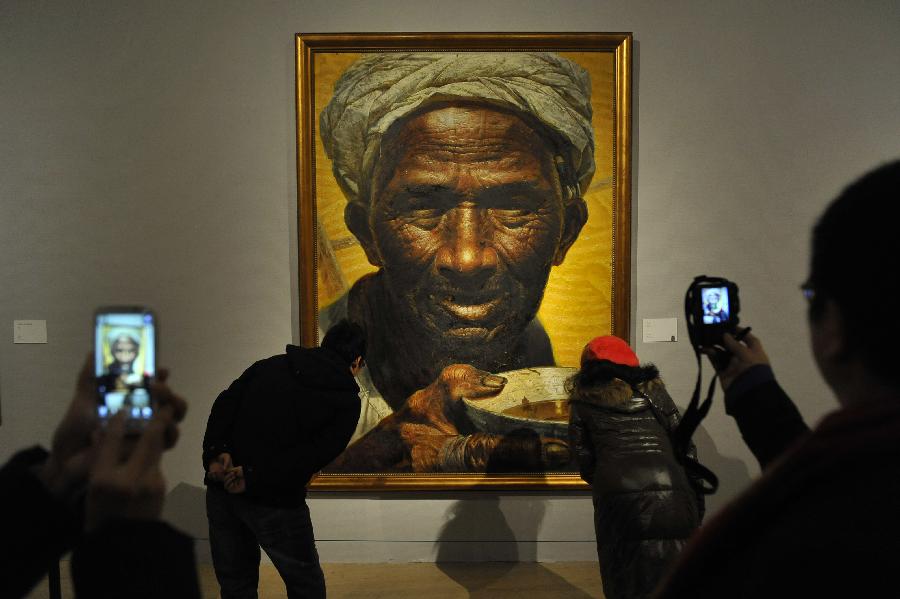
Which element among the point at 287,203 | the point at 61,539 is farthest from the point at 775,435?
the point at 287,203

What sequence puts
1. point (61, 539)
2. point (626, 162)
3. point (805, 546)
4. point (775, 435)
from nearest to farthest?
point (805, 546)
point (61, 539)
point (775, 435)
point (626, 162)

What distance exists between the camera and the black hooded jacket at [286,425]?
8.30ft

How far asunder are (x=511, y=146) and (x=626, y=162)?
0.73 m

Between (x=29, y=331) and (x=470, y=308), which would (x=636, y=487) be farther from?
(x=29, y=331)

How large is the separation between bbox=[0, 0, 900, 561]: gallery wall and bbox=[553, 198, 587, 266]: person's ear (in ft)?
1.23

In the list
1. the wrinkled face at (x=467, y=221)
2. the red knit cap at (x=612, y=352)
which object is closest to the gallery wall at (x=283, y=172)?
the wrinkled face at (x=467, y=221)

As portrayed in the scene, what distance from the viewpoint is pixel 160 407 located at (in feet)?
2.89

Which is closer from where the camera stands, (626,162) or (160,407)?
(160,407)

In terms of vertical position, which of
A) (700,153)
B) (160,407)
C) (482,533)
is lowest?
(482,533)

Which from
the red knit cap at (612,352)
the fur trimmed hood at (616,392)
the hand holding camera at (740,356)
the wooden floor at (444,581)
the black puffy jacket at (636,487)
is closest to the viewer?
the hand holding camera at (740,356)

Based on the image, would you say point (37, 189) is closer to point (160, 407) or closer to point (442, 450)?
point (442, 450)

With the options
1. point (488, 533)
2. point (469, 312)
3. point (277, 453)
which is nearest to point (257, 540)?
point (277, 453)

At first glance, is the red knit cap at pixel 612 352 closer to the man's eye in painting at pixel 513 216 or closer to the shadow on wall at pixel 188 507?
the man's eye in painting at pixel 513 216

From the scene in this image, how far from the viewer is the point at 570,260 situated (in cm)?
384
